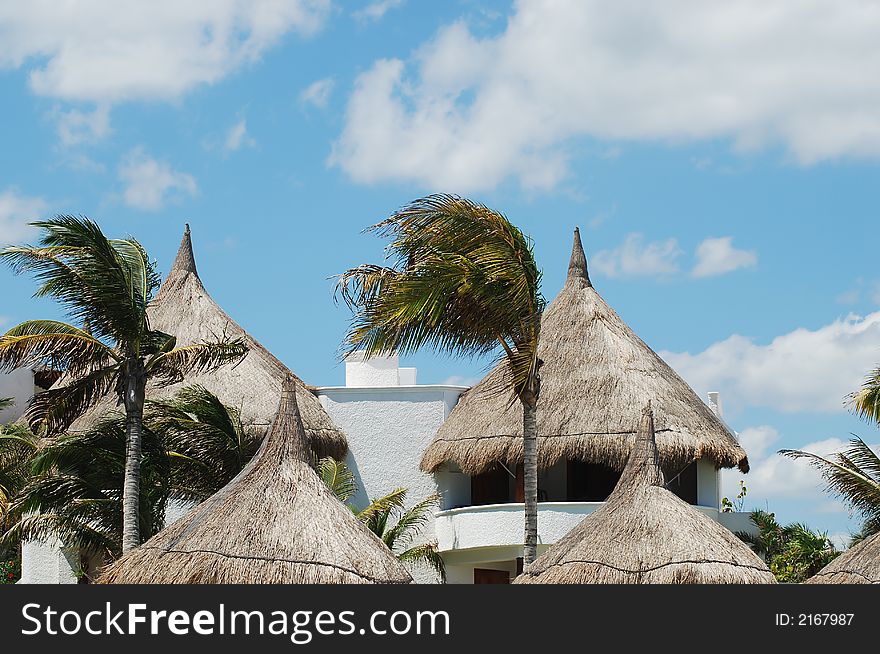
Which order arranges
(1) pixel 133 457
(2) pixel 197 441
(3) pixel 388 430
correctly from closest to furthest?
1. (1) pixel 133 457
2. (2) pixel 197 441
3. (3) pixel 388 430

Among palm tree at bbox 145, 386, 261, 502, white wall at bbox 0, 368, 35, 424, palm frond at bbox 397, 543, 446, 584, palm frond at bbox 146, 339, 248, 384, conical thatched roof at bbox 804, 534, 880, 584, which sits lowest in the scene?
conical thatched roof at bbox 804, 534, 880, 584

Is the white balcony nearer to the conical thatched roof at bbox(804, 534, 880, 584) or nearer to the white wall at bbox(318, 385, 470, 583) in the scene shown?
the white wall at bbox(318, 385, 470, 583)

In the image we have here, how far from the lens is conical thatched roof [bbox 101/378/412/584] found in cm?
1384

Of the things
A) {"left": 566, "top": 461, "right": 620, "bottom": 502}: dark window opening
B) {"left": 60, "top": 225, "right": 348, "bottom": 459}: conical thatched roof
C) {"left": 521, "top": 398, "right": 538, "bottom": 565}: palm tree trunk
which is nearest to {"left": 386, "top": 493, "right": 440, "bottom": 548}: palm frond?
{"left": 60, "top": 225, "right": 348, "bottom": 459}: conical thatched roof

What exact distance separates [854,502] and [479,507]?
18.5 ft

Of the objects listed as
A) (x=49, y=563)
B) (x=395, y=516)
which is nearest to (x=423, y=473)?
(x=395, y=516)

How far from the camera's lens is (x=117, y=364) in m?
17.1

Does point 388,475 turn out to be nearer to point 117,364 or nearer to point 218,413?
point 218,413

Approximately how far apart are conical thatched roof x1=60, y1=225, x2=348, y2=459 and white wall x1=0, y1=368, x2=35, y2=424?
289 inches

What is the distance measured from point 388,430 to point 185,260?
16.1 ft

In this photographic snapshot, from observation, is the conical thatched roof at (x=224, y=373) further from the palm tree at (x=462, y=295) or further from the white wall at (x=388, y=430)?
the palm tree at (x=462, y=295)

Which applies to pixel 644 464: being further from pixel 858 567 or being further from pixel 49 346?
pixel 49 346

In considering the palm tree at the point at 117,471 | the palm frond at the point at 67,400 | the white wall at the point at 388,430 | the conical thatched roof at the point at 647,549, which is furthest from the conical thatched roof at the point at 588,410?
the palm frond at the point at 67,400

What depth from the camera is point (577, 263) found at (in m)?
23.8
